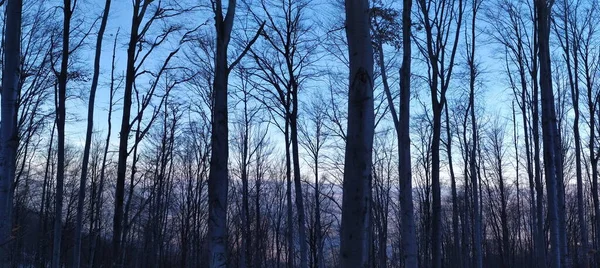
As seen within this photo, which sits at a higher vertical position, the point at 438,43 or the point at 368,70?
the point at 438,43

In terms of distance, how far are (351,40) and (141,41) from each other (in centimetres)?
767

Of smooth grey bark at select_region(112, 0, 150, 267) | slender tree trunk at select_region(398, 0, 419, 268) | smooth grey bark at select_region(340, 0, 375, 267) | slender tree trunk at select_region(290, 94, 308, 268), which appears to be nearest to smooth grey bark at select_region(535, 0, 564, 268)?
slender tree trunk at select_region(398, 0, 419, 268)

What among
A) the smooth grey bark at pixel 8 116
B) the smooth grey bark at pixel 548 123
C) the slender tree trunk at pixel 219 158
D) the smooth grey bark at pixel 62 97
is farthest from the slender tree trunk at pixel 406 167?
the smooth grey bark at pixel 62 97

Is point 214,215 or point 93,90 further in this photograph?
point 93,90

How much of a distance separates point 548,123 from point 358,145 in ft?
22.2

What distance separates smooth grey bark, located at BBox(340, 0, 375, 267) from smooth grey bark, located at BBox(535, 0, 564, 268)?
20.2 ft

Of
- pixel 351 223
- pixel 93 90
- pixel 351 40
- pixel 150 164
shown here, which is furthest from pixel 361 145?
pixel 150 164

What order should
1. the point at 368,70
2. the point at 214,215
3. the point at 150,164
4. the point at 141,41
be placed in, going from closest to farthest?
the point at 368,70 → the point at 214,215 → the point at 141,41 → the point at 150,164

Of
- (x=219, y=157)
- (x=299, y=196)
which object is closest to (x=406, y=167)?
(x=219, y=157)

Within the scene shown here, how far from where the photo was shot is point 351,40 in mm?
3768

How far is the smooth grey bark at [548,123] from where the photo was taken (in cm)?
851

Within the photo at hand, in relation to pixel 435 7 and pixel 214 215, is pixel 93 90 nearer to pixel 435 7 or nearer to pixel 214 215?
pixel 214 215

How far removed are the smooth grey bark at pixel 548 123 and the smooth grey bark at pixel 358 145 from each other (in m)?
6.15

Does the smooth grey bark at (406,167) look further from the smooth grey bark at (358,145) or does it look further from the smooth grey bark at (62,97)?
the smooth grey bark at (62,97)
